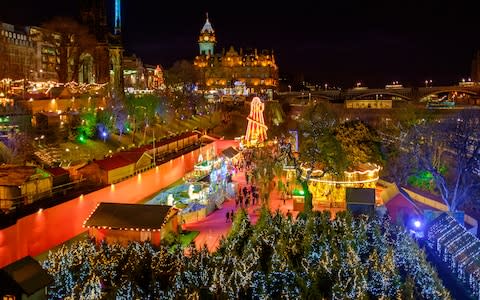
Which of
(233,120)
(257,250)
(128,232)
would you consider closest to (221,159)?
(128,232)

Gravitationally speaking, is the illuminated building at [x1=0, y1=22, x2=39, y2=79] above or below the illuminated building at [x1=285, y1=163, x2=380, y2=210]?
above

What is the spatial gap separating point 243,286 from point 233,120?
45.6m

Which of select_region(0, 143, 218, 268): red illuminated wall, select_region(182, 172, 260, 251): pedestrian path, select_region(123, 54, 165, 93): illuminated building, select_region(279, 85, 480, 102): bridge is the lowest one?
select_region(182, 172, 260, 251): pedestrian path

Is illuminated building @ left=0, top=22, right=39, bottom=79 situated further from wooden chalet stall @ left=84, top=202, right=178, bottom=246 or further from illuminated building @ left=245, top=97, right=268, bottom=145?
wooden chalet stall @ left=84, top=202, right=178, bottom=246

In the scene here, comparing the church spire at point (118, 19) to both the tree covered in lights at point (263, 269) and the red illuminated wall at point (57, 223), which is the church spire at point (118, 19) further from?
the tree covered in lights at point (263, 269)

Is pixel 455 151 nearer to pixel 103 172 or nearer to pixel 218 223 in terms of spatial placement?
pixel 218 223

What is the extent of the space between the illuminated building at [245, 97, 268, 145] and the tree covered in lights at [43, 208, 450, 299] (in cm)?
2197

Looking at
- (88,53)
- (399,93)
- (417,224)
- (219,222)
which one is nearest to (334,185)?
(417,224)

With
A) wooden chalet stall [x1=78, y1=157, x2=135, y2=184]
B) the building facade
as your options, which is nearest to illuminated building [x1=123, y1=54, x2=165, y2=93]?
the building facade

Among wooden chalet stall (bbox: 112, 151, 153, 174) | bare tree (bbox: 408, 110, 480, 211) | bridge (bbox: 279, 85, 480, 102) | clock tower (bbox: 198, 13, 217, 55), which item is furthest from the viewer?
→ clock tower (bbox: 198, 13, 217, 55)

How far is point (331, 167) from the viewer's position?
2023cm

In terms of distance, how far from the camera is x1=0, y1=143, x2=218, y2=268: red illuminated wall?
1345 centimetres

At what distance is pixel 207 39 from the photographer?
94000 millimetres

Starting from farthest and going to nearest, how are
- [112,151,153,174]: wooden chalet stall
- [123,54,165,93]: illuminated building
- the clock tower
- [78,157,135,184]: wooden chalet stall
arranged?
the clock tower, [123,54,165,93]: illuminated building, [112,151,153,174]: wooden chalet stall, [78,157,135,184]: wooden chalet stall
